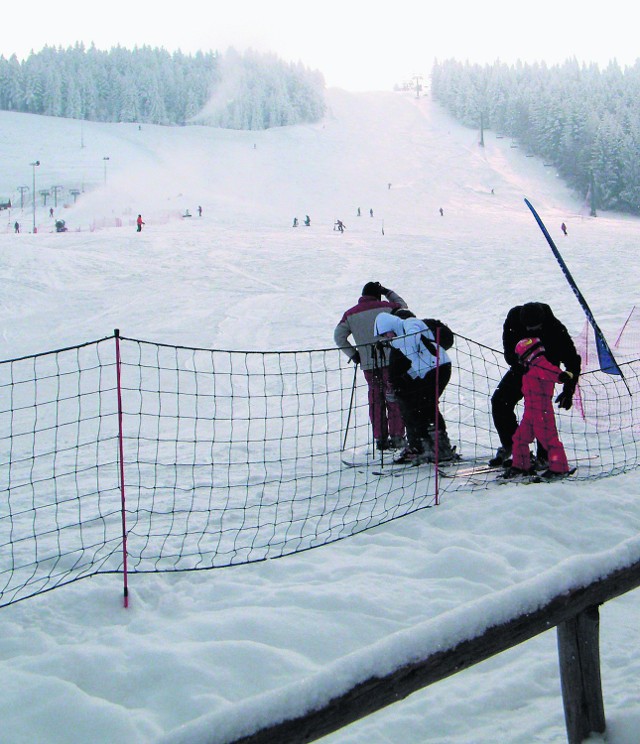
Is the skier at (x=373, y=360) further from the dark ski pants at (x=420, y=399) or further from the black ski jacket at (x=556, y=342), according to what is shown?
the black ski jacket at (x=556, y=342)

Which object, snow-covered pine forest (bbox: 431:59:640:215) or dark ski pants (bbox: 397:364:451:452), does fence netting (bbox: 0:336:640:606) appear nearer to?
dark ski pants (bbox: 397:364:451:452)

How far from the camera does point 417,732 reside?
2900 millimetres

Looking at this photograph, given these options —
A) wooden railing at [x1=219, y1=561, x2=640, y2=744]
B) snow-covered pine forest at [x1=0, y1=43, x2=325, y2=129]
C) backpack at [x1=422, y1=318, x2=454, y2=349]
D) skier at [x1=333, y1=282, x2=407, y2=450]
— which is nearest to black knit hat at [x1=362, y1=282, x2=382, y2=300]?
skier at [x1=333, y1=282, x2=407, y2=450]

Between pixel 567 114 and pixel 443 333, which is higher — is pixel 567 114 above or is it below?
above

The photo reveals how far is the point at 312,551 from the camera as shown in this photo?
465cm

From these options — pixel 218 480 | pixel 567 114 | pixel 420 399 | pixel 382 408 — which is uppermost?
pixel 567 114

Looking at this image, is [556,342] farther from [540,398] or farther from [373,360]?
[373,360]

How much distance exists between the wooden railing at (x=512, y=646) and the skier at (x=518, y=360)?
308 centimetres

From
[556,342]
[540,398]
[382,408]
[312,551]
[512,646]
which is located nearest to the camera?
[512,646]

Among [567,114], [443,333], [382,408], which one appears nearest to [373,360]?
[382,408]

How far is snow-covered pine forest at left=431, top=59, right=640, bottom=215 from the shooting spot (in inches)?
2404

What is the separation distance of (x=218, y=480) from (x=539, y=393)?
9.55ft

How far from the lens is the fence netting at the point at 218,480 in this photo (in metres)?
4.78

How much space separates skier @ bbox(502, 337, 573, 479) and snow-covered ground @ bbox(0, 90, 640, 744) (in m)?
0.35
